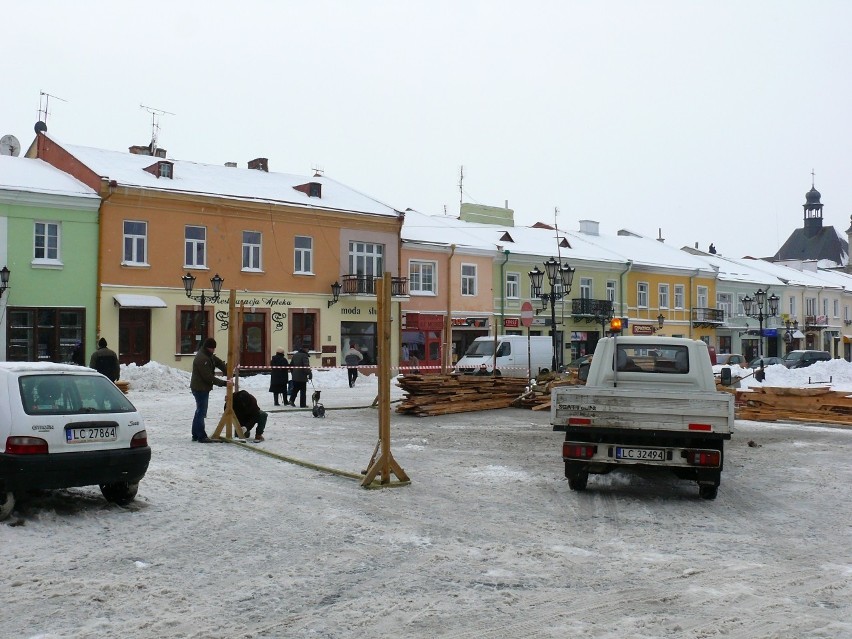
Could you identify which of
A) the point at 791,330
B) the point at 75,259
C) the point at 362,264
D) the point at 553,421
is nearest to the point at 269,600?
the point at 553,421

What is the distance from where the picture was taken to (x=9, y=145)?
36.7 m

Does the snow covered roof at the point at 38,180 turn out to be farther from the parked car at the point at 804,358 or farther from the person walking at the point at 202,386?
the parked car at the point at 804,358

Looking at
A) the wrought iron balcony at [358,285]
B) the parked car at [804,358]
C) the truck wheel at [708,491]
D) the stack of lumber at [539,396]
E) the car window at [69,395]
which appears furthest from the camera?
the parked car at [804,358]

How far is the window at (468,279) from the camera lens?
4250 cm

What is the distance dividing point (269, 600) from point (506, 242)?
40.5 meters

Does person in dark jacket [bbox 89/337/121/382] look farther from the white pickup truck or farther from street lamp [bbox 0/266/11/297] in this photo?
the white pickup truck

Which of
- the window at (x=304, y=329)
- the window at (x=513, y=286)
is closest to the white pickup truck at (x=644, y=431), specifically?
the window at (x=304, y=329)

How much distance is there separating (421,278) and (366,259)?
3.29m

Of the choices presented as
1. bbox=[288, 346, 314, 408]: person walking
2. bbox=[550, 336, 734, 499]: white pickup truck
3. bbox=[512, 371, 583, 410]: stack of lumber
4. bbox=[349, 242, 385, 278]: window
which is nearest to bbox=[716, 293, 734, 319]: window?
bbox=[349, 242, 385, 278]: window

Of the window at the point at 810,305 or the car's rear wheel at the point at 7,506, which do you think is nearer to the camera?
the car's rear wheel at the point at 7,506

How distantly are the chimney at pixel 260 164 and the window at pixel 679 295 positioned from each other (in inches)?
1021

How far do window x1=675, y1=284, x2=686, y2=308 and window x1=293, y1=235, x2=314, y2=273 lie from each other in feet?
84.5

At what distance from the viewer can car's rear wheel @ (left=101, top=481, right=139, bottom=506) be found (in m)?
9.01

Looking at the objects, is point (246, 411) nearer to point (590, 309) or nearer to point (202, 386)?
point (202, 386)
